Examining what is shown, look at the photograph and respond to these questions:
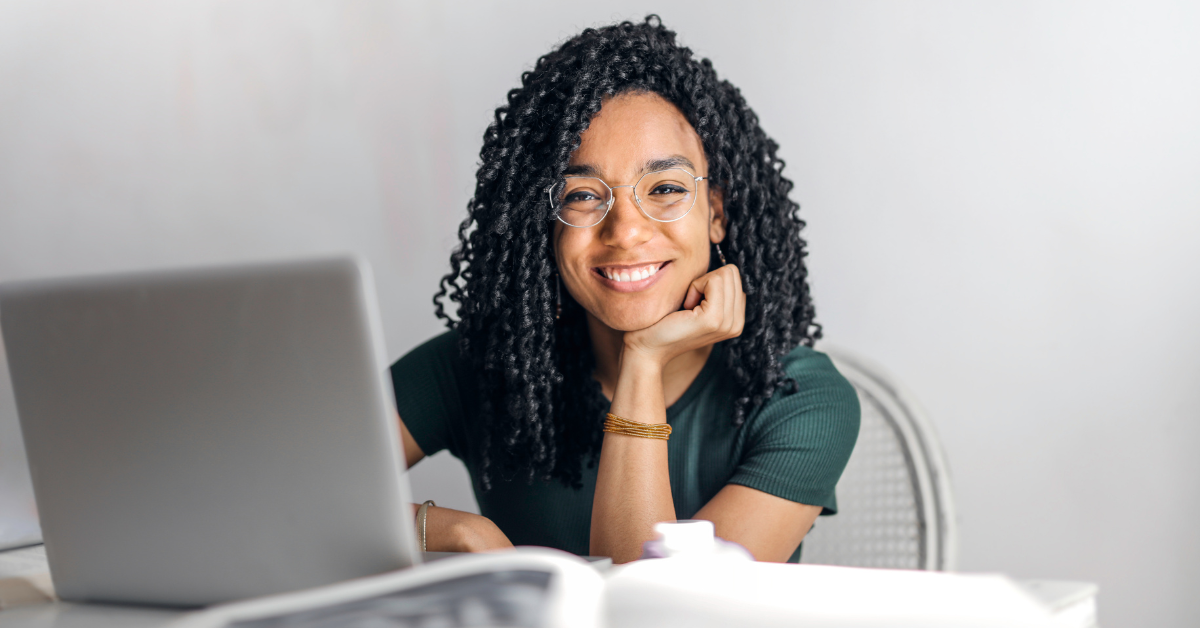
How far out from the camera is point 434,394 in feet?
4.73

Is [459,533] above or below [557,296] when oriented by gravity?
below

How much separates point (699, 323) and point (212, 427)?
766mm

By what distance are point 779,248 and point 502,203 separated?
45 centimetres

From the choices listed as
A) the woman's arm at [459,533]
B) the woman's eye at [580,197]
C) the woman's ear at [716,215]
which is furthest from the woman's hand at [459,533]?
the woman's ear at [716,215]

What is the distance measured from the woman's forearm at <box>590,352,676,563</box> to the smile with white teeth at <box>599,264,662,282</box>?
0.46ft

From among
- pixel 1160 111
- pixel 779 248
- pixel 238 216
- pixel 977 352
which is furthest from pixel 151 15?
pixel 1160 111

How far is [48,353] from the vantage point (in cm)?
68

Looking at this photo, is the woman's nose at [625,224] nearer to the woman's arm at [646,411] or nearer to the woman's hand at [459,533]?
the woman's arm at [646,411]

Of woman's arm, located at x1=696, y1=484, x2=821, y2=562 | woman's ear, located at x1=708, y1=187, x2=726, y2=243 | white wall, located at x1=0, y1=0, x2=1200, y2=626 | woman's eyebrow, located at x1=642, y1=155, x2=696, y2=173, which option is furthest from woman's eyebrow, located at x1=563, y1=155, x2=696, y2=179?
white wall, located at x1=0, y1=0, x2=1200, y2=626

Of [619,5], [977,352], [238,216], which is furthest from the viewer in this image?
[238,216]

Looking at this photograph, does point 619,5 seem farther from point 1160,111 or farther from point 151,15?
point 151,15

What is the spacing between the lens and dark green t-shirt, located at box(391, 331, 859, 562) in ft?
4.02

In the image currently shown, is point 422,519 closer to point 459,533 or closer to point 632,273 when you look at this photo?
point 459,533

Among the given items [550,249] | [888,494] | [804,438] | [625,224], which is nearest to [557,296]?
[550,249]
